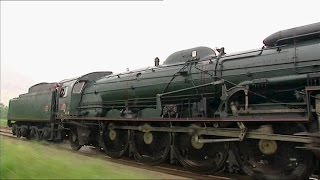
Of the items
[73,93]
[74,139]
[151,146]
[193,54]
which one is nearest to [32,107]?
[73,93]

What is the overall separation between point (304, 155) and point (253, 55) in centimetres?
272

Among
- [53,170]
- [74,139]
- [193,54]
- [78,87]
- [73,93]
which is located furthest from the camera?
[78,87]

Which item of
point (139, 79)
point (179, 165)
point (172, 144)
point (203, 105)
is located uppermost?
point (139, 79)

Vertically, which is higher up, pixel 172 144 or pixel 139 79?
pixel 139 79

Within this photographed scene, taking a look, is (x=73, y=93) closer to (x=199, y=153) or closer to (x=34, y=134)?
(x=34, y=134)

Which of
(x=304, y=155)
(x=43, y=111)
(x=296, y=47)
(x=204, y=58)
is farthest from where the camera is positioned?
(x=43, y=111)

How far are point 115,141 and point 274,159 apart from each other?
253 inches

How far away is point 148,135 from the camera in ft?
36.9

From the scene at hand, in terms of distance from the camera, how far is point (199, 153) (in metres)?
9.91

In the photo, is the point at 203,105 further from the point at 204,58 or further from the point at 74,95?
the point at 74,95

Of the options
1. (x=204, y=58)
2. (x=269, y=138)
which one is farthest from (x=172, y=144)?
(x=269, y=138)

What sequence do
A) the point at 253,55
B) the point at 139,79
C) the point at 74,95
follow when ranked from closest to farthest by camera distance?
the point at 253,55, the point at 139,79, the point at 74,95

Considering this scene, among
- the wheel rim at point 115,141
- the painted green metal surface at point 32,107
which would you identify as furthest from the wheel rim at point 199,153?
the painted green metal surface at point 32,107

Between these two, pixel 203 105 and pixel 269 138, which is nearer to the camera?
pixel 269 138
